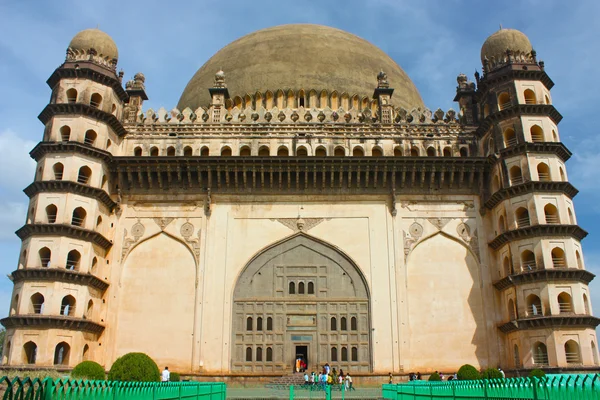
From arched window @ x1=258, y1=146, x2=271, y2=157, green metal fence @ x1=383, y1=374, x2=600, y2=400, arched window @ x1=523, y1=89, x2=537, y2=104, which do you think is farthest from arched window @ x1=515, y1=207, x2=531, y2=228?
→ green metal fence @ x1=383, y1=374, x2=600, y2=400

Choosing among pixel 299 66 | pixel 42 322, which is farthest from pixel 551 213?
pixel 42 322

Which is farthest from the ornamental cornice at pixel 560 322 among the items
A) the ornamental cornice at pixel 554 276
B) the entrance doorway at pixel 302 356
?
the entrance doorway at pixel 302 356

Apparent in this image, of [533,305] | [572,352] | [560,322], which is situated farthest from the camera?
[533,305]

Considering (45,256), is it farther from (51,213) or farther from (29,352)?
(29,352)

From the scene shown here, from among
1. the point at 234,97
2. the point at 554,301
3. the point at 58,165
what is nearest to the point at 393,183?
the point at 554,301

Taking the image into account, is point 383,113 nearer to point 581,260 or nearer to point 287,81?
point 287,81

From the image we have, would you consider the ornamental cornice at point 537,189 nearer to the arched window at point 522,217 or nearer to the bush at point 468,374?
the arched window at point 522,217

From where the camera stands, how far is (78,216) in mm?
20656

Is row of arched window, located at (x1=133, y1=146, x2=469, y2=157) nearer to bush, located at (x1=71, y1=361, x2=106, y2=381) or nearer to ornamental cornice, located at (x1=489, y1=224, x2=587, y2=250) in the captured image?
ornamental cornice, located at (x1=489, y1=224, x2=587, y2=250)

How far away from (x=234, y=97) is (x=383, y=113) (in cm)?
752

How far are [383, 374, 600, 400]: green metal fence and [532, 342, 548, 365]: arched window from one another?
10.0 metres

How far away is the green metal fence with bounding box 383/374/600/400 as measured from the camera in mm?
5539

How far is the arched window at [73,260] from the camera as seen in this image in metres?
20.0

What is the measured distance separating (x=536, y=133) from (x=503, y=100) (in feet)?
5.98
